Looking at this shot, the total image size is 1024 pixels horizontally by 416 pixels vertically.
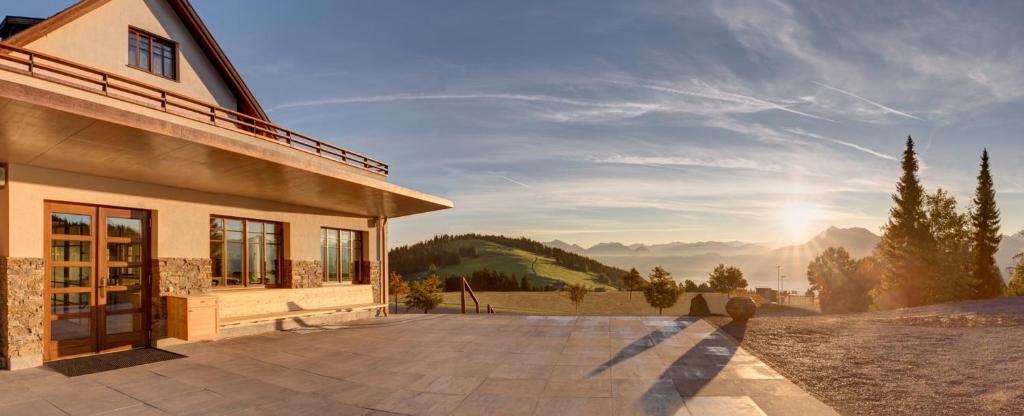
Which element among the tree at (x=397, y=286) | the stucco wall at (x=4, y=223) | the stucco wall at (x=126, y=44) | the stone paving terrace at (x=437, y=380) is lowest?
the tree at (x=397, y=286)

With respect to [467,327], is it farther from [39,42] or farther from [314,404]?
[39,42]

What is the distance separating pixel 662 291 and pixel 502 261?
51.8 metres

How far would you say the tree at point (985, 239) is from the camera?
35.8m

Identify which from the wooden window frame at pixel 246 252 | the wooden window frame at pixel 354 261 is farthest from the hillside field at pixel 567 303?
the wooden window frame at pixel 246 252

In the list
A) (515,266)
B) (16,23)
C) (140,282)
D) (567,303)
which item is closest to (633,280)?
(567,303)

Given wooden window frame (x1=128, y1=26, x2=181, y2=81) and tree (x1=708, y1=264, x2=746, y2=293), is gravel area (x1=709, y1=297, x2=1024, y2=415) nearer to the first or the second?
wooden window frame (x1=128, y1=26, x2=181, y2=81)

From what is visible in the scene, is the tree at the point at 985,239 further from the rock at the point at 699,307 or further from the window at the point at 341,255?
the window at the point at 341,255

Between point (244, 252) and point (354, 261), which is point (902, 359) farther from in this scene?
point (354, 261)

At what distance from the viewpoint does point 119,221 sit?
9.80 m

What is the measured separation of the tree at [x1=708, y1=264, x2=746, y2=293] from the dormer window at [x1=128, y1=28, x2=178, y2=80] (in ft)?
182

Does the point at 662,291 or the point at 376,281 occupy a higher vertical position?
the point at 376,281

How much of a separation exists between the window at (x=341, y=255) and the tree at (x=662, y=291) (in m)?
35.6

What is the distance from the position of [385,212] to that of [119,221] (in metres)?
7.04

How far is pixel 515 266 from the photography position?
9400 cm
